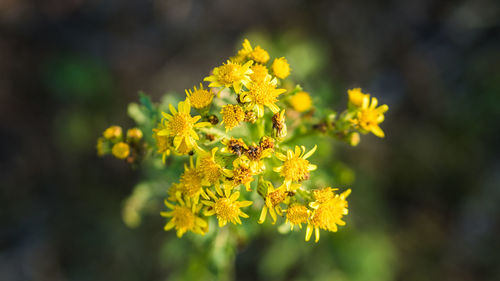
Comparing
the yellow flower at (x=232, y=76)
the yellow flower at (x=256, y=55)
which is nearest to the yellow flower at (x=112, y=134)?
the yellow flower at (x=232, y=76)

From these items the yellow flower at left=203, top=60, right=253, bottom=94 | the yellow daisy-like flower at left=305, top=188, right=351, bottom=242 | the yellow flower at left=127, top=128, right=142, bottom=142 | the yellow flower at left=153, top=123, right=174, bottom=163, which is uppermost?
the yellow flower at left=203, top=60, right=253, bottom=94

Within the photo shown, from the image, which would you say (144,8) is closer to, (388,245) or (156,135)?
(156,135)

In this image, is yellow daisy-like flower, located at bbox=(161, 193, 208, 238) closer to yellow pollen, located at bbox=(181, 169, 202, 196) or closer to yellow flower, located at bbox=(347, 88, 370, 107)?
yellow pollen, located at bbox=(181, 169, 202, 196)

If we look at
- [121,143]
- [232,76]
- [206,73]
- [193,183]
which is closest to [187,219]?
[193,183]

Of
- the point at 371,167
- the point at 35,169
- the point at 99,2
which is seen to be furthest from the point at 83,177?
the point at 371,167

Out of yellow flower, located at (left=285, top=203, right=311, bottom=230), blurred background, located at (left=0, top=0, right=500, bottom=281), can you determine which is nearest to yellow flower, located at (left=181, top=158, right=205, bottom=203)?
yellow flower, located at (left=285, top=203, right=311, bottom=230)

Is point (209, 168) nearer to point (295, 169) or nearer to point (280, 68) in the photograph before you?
point (295, 169)
